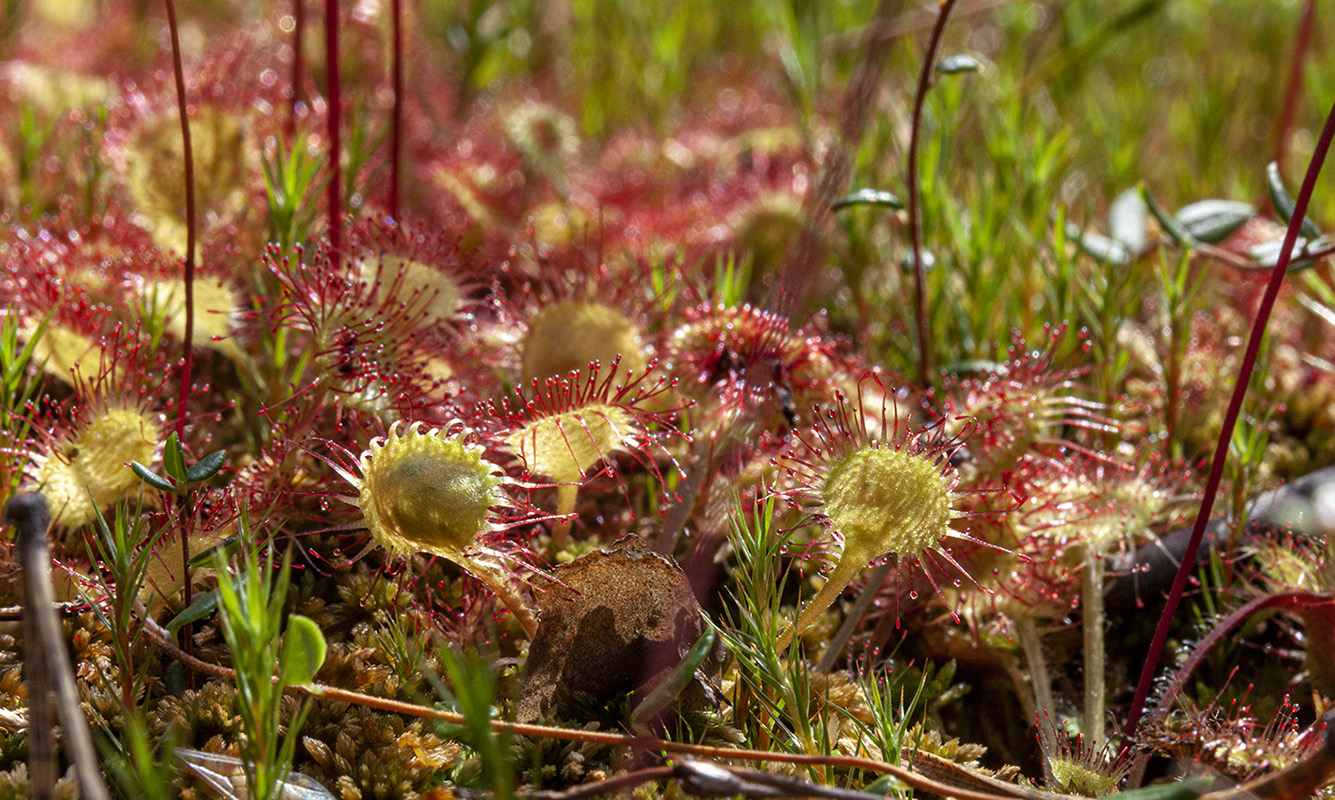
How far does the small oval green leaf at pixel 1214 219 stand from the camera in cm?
181

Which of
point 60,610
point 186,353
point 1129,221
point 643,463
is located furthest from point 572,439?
point 1129,221

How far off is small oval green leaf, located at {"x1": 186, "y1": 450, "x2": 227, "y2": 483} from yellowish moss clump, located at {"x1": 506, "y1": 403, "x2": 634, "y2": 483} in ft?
1.11

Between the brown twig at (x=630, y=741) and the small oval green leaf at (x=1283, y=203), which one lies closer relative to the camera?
the brown twig at (x=630, y=741)

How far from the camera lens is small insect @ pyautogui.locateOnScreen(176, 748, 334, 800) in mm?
1078

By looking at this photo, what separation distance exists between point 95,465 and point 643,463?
0.70 meters

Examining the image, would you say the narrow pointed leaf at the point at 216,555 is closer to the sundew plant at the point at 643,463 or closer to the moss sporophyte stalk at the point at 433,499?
the sundew plant at the point at 643,463

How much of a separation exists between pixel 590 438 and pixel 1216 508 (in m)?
1.01

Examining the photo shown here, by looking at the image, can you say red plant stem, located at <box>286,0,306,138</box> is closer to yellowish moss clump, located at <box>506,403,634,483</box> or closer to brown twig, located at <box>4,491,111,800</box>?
yellowish moss clump, located at <box>506,403,634,483</box>

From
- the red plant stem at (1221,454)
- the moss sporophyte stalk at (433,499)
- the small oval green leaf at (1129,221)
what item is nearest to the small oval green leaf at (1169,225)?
the small oval green leaf at (1129,221)

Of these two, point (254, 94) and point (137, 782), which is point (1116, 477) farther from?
point (254, 94)

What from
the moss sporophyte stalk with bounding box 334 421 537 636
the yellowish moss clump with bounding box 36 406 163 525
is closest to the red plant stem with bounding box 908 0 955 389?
the moss sporophyte stalk with bounding box 334 421 537 636

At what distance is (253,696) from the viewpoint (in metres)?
0.99

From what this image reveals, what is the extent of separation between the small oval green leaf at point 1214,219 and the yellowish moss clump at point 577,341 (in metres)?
1.01

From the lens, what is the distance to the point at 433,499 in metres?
1.18
